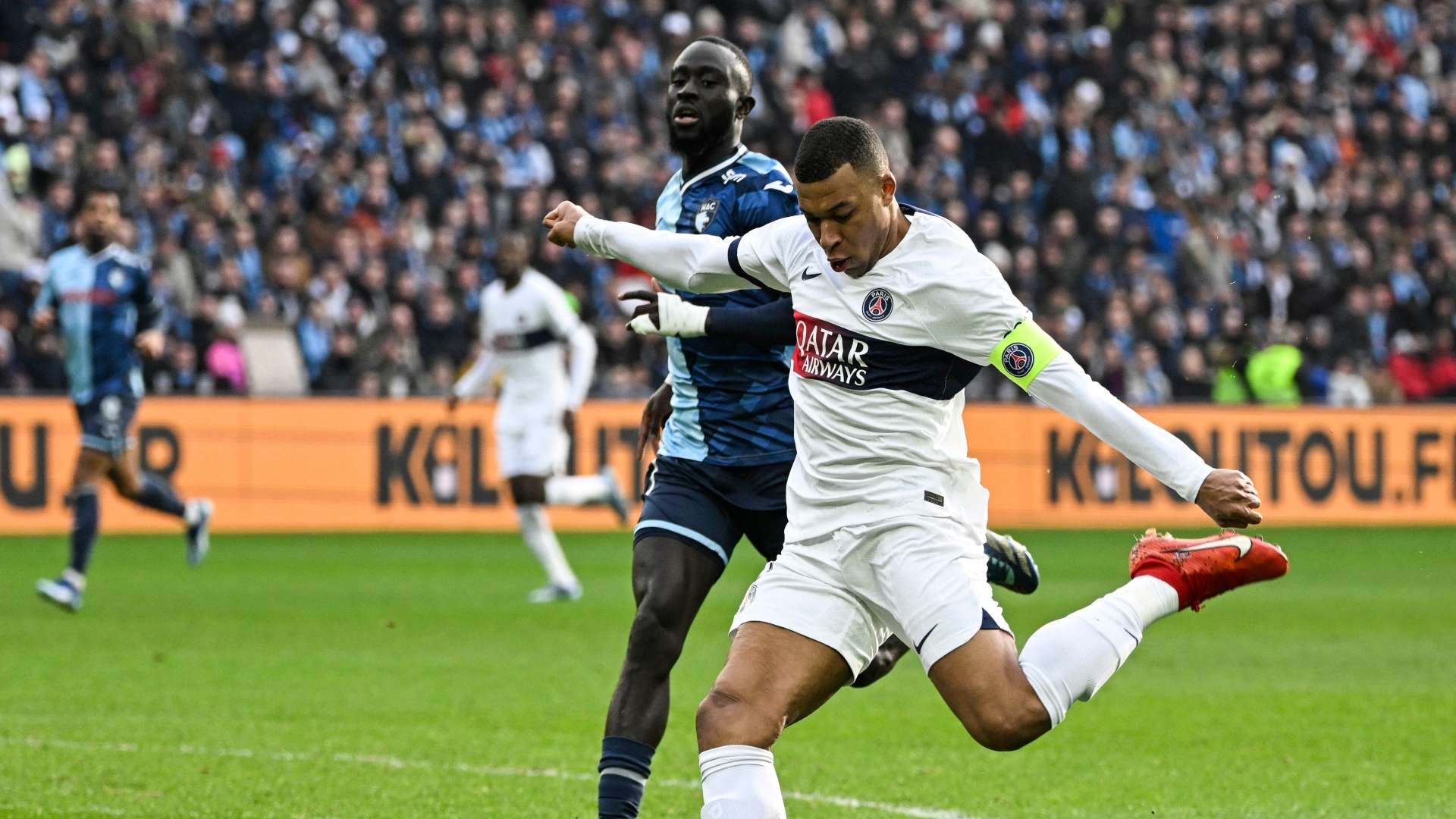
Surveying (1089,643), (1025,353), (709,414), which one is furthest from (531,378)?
(1025,353)

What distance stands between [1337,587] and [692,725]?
8.43 metres

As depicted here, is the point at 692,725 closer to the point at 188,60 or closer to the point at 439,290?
the point at 439,290

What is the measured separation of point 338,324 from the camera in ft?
69.1

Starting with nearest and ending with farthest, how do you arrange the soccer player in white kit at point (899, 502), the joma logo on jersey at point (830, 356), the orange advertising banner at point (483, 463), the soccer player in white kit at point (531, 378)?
the soccer player in white kit at point (899, 502) → the joma logo on jersey at point (830, 356) → the soccer player in white kit at point (531, 378) → the orange advertising banner at point (483, 463)

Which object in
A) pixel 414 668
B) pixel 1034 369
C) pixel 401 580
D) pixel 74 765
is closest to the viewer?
pixel 1034 369

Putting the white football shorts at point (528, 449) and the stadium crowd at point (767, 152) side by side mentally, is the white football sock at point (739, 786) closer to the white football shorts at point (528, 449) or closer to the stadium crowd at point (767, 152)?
the white football shorts at point (528, 449)

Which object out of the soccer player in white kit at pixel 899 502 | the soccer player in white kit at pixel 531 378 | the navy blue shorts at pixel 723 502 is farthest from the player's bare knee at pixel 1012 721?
the soccer player in white kit at pixel 531 378

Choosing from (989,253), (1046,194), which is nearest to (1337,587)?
(989,253)

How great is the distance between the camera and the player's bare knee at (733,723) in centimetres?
508

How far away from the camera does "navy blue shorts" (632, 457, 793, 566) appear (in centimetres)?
624

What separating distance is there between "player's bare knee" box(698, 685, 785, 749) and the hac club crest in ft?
6.10

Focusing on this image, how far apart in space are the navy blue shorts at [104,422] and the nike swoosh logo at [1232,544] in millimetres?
9270

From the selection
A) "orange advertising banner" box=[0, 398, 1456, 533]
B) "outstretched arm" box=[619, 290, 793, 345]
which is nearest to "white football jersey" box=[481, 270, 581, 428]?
"orange advertising banner" box=[0, 398, 1456, 533]

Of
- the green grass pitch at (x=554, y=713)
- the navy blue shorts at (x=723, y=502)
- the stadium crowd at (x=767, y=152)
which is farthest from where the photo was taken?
the stadium crowd at (x=767, y=152)
